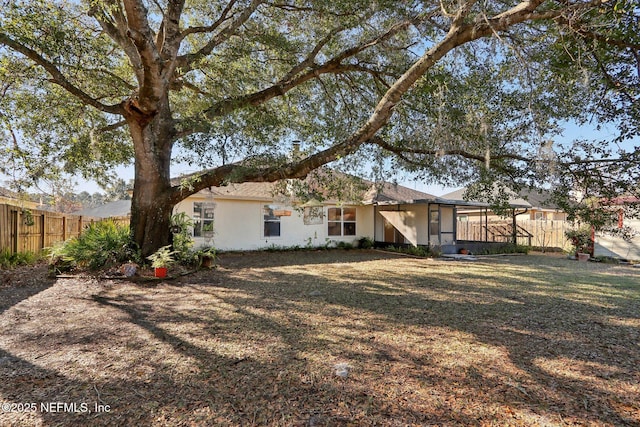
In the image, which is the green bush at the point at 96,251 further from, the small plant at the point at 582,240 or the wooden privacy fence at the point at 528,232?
the wooden privacy fence at the point at 528,232

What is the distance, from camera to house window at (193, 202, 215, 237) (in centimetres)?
1341

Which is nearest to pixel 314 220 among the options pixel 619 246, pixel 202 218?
pixel 202 218

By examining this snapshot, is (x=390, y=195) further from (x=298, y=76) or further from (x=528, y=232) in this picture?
(x=298, y=76)

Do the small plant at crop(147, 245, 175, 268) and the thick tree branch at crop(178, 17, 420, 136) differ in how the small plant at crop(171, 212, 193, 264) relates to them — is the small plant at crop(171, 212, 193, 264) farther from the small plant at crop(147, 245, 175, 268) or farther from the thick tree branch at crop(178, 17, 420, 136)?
the thick tree branch at crop(178, 17, 420, 136)

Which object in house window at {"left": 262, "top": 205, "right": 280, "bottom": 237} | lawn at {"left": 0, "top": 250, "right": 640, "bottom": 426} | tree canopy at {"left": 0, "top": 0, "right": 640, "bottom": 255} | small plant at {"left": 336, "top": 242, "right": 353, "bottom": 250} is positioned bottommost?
lawn at {"left": 0, "top": 250, "right": 640, "bottom": 426}

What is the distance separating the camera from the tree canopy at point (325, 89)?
5105mm

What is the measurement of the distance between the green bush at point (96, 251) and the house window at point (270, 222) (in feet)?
23.0

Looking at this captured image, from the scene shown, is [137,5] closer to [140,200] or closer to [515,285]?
[140,200]

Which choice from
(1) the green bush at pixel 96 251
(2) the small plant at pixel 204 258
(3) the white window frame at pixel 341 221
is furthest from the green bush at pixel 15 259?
(3) the white window frame at pixel 341 221

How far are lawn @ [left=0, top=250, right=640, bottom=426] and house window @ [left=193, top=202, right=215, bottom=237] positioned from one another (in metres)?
7.00

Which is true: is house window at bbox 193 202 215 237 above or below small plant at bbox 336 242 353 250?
above

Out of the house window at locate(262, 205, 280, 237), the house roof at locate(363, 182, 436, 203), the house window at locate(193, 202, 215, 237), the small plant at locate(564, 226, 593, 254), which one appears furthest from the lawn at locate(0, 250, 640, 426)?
the house roof at locate(363, 182, 436, 203)

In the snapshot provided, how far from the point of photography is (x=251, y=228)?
14547mm

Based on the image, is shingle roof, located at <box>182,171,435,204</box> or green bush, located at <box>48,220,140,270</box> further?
shingle roof, located at <box>182,171,435,204</box>
